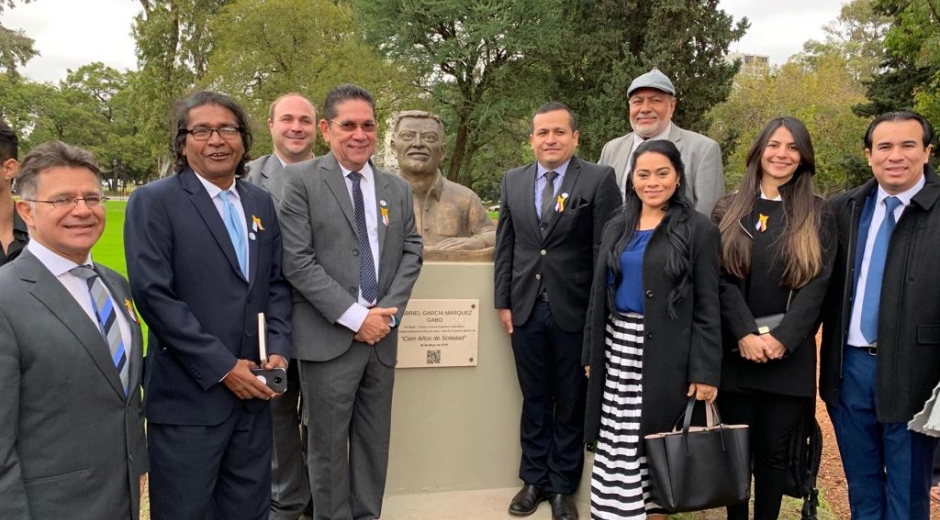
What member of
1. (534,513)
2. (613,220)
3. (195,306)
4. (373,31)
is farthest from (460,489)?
(373,31)

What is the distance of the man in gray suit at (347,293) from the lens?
2.88m

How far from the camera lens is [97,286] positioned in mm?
2096

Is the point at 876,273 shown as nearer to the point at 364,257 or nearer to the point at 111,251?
the point at 364,257

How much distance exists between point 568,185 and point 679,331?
0.98m

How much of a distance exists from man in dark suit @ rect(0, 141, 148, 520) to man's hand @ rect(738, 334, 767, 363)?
238cm

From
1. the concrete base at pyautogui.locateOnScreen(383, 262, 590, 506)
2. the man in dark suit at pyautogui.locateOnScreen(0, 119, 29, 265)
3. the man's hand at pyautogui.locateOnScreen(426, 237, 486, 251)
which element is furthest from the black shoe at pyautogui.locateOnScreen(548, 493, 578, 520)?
the man in dark suit at pyautogui.locateOnScreen(0, 119, 29, 265)

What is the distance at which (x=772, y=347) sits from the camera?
9.21 feet

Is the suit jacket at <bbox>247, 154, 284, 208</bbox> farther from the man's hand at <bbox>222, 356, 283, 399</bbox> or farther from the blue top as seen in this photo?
the blue top

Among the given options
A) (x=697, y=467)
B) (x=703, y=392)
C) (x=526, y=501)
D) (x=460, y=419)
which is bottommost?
(x=526, y=501)

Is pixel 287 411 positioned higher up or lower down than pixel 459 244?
lower down

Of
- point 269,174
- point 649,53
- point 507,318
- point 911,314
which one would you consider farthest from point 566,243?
point 649,53

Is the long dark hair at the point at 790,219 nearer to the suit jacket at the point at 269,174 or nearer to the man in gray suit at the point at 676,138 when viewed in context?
the man in gray suit at the point at 676,138

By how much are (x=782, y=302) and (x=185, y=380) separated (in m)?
2.46

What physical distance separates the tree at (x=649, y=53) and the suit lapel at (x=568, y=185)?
1350 cm
